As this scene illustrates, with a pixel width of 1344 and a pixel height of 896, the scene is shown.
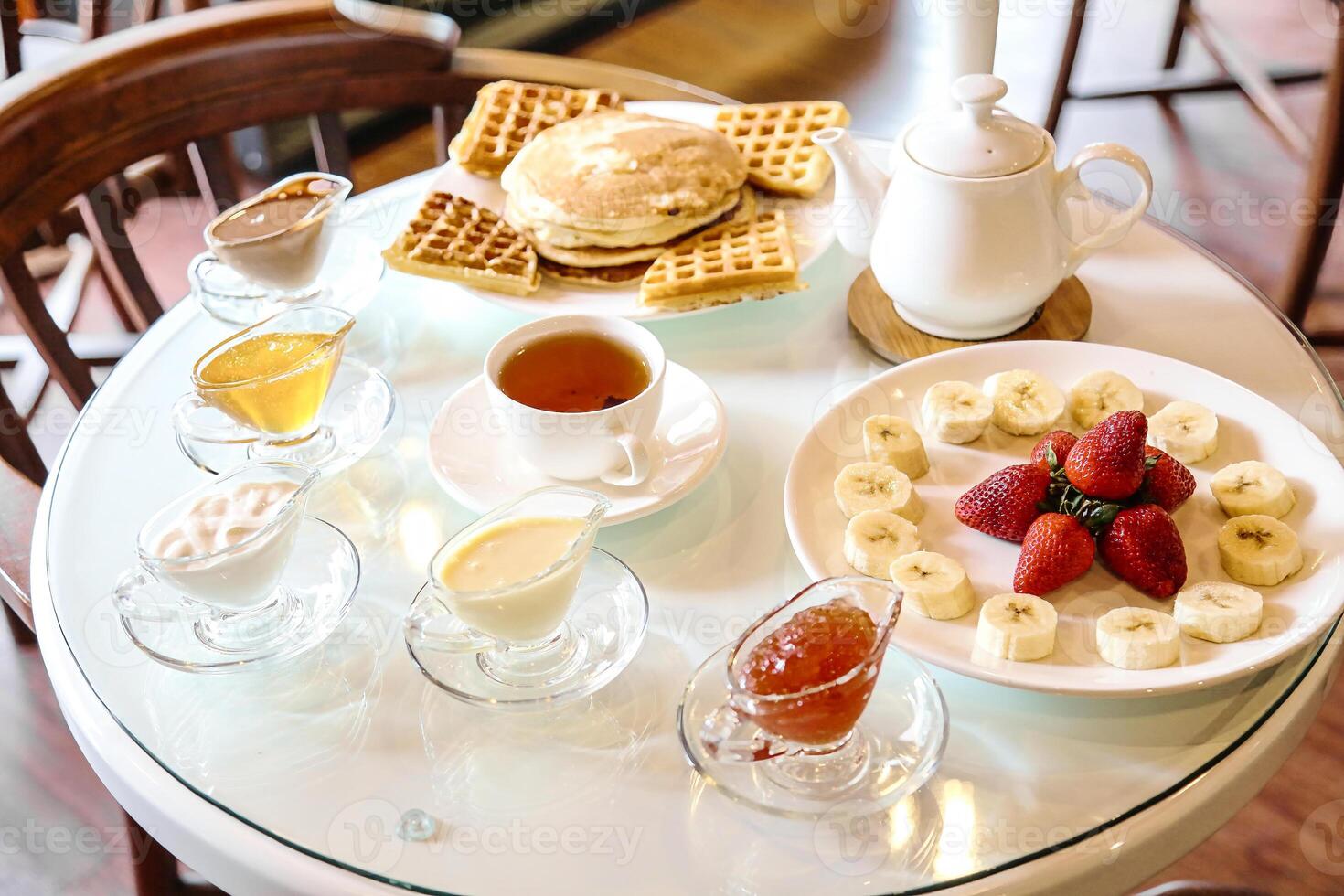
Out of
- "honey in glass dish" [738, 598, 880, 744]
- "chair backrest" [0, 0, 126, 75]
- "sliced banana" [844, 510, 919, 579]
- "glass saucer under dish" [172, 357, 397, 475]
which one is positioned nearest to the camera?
"honey in glass dish" [738, 598, 880, 744]

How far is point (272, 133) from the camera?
132 inches

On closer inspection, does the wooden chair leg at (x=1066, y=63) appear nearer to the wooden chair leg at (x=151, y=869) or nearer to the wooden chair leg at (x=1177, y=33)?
the wooden chair leg at (x=1177, y=33)

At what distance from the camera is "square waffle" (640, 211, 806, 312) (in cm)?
137

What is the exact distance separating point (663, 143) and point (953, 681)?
802 millimetres

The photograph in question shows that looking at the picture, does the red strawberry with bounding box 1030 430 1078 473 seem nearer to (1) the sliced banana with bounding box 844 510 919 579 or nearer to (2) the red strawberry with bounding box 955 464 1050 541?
(2) the red strawberry with bounding box 955 464 1050 541

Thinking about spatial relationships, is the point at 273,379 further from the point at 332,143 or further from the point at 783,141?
the point at 332,143

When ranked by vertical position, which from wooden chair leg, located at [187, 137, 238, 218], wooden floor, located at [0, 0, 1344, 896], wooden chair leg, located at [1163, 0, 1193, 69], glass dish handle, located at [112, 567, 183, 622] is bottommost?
wooden floor, located at [0, 0, 1344, 896]

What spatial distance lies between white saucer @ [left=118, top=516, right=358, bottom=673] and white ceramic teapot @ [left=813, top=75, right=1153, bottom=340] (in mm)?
656

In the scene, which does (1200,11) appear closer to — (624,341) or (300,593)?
(624,341)

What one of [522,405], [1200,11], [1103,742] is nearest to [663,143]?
[522,405]

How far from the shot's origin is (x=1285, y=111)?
9.91 feet

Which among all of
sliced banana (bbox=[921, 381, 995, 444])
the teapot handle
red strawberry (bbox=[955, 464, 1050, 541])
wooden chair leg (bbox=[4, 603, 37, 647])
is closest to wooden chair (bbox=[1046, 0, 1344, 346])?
the teapot handle

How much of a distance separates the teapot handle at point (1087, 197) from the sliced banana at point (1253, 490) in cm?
31

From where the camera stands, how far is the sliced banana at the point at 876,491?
1.10 meters
